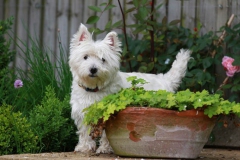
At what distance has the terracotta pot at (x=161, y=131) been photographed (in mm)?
3910

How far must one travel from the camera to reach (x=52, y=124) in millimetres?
4844

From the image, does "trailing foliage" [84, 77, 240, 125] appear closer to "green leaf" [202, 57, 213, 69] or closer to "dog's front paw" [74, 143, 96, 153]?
"dog's front paw" [74, 143, 96, 153]

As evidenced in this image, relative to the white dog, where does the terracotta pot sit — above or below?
below

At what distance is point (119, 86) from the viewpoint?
4637 mm

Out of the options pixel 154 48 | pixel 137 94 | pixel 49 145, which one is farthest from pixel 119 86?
pixel 154 48

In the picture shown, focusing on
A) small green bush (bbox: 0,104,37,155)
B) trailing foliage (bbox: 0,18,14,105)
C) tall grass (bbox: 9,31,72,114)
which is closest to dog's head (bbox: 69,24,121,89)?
small green bush (bbox: 0,104,37,155)

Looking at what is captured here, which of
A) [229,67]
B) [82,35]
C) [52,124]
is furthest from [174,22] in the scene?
[52,124]

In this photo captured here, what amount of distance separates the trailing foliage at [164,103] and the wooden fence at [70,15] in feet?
8.12

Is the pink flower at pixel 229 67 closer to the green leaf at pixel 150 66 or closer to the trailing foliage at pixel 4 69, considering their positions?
the green leaf at pixel 150 66

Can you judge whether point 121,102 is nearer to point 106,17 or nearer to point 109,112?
point 109,112

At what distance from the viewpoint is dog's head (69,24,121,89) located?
4.41m

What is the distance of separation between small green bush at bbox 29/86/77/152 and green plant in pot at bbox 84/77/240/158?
0.90m

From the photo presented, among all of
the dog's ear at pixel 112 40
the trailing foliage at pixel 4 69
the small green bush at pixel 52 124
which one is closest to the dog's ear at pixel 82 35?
the dog's ear at pixel 112 40

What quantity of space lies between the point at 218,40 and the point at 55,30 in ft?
6.78
